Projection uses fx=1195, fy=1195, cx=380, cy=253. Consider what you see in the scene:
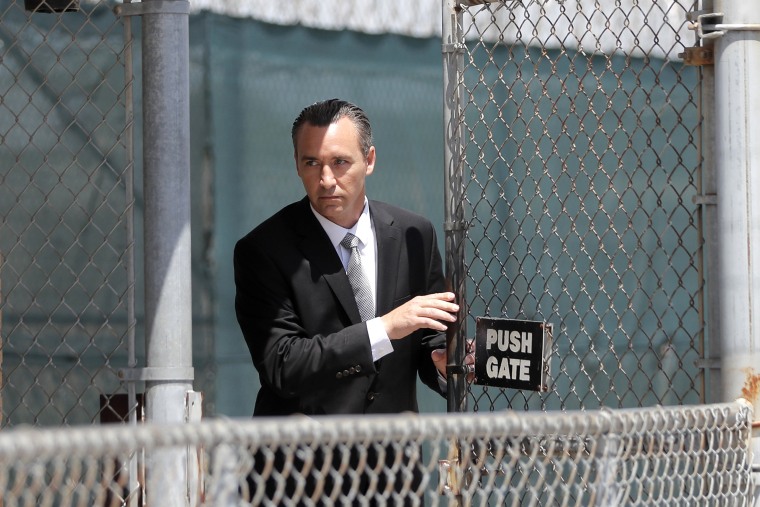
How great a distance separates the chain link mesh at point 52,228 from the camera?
480 cm

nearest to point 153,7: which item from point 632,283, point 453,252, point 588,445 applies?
point 453,252

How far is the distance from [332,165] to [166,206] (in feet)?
1.91

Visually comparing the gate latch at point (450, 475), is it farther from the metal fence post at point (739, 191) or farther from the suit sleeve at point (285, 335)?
the metal fence post at point (739, 191)

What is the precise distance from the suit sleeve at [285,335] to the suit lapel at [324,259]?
0.17ft

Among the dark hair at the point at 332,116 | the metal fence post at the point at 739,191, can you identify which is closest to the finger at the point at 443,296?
the dark hair at the point at 332,116

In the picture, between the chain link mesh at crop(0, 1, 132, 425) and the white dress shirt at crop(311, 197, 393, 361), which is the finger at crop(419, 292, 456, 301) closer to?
the white dress shirt at crop(311, 197, 393, 361)

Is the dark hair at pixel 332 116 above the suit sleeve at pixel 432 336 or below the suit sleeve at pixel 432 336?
above

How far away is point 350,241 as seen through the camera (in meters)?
3.57

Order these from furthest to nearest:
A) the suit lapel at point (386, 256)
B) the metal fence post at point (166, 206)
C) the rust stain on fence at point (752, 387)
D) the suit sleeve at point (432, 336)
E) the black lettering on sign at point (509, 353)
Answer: the suit sleeve at point (432, 336)
the suit lapel at point (386, 256)
the black lettering on sign at point (509, 353)
the metal fence post at point (166, 206)
the rust stain on fence at point (752, 387)

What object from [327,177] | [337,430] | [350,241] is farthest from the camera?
[350,241]

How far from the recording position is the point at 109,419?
142 inches

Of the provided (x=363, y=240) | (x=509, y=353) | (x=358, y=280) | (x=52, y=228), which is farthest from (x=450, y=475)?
(x=52, y=228)

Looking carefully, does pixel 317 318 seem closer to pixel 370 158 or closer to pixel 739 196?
pixel 370 158

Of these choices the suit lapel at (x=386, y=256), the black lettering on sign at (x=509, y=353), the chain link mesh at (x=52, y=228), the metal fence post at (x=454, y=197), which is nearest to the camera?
the black lettering on sign at (x=509, y=353)
